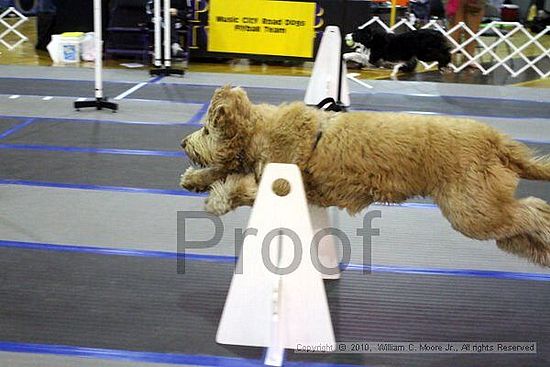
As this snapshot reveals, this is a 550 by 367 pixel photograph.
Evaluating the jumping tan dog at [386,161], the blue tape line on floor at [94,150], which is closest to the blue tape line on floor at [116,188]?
the blue tape line on floor at [94,150]

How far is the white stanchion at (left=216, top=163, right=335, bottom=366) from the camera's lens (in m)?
2.99

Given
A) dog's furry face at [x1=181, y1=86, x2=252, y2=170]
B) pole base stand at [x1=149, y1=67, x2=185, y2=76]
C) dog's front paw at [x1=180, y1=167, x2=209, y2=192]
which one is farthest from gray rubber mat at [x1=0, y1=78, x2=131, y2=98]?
dog's furry face at [x1=181, y1=86, x2=252, y2=170]

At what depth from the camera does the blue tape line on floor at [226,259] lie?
400 cm

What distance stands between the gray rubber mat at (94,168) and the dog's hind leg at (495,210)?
2715 millimetres

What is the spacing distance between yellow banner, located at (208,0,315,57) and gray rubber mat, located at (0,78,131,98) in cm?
222

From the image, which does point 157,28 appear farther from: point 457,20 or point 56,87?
point 457,20

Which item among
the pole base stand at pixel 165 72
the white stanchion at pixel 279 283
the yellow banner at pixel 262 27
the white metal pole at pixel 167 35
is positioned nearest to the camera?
the white stanchion at pixel 279 283

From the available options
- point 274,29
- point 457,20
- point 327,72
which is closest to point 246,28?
point 274,29

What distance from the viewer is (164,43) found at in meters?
10.0

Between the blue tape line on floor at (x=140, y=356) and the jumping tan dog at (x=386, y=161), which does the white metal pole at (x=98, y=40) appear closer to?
the jumping tan dog at (x=386, y=161)

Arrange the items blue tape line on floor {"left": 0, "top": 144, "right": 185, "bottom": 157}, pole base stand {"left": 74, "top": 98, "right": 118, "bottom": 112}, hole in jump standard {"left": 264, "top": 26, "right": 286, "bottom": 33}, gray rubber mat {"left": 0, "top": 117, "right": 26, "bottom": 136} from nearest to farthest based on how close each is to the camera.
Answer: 1. blue tape line on floor {"left": 0, "top": 144, "right": 185, "bottom": 157}
2. gray rubber mat {"left": 0, "top": 117, "right": 26, "bottom": 136}
3. pole base stand {"left": 74, "top": 98, "right": 118, "bottom": 112}
4. hole in jump standard {"left": 264, "top": 26, "right": 286, "bottom": 33}

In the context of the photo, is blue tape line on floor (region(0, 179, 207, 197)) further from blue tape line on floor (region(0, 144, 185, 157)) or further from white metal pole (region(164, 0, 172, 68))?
white metal pole (region(164, 0, 172, 68))

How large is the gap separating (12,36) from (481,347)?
12.2 meters

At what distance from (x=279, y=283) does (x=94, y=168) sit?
3045mm
